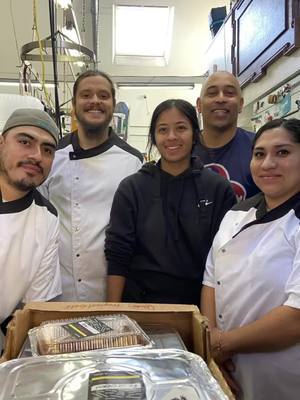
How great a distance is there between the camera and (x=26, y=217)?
1.34m

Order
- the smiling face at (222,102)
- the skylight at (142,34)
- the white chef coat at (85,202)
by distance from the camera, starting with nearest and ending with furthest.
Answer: the white chef coat at (85,202) < the smiling face at (222,102) < the skylight at (142,34)

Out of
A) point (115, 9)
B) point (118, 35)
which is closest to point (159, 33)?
point (118, 35)

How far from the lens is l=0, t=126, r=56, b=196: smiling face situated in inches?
53.8

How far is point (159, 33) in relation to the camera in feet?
18.2

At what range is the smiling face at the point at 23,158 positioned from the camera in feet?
4.48

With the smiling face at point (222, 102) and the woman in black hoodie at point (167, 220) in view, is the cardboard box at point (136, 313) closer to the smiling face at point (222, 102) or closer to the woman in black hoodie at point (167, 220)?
the woman in black hoodie at point (167, 220)

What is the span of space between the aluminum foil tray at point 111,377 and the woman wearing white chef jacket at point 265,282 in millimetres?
473

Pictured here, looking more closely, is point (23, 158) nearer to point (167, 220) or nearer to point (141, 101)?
point (167, 220)

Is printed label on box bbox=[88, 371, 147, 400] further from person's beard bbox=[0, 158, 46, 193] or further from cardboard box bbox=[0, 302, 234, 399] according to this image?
person's beard bbox=[0, 158, 46, 193]

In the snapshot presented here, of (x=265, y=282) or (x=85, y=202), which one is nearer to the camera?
(x=265, y=282)

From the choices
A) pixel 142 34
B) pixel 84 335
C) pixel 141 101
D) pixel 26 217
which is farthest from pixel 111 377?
pixel 141 101

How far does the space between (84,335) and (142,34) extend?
223 inches

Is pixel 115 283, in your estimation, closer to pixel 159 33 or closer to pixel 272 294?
pixel 272 294

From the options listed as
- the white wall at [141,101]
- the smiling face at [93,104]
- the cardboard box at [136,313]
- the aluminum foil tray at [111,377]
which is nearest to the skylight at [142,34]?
the white wall at [141,101]
